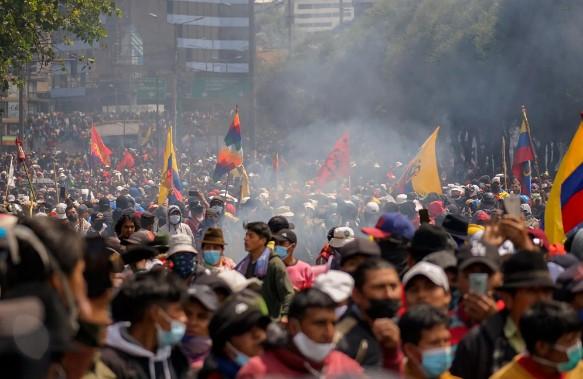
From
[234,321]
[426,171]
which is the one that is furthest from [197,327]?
A: [426,171]

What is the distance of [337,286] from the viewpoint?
5.47 m

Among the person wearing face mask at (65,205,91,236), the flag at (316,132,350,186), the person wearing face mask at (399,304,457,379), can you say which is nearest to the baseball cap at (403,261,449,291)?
the person wearing face mask at (399,304,457,379)

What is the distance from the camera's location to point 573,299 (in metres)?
6.02

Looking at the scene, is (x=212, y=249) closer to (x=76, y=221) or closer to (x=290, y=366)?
(x=290, y=366)

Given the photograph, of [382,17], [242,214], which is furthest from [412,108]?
[242,214]

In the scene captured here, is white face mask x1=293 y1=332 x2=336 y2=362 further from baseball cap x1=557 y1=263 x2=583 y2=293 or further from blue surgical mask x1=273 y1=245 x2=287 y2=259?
blue surgical mask x1=273 y1=245 x2=287 y2=259

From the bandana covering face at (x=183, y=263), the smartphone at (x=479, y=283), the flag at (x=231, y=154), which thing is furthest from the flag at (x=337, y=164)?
the smartphone at (x=479, y=283)

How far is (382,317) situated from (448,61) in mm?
42977

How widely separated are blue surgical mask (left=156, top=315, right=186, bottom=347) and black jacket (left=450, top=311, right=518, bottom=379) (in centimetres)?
109

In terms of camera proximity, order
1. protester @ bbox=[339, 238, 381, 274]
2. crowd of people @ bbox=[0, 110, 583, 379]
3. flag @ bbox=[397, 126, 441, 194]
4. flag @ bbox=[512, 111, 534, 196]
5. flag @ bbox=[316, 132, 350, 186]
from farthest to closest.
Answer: flag @ bbox=[316, 132, 350, 186] < flag @ bbox=[512, 111, 534, 196] < flag @ bbox=[397, 126, 441, 194] < protester @ bbox=[339, 238, 381, 274] < crowd of people @ bbox=[0, 110, 583, 379]

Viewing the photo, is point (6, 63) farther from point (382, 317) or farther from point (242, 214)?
point (382, 317)

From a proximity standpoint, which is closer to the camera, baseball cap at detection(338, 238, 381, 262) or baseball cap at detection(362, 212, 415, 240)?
baseball cap at detection(338, 238, 381, 262)

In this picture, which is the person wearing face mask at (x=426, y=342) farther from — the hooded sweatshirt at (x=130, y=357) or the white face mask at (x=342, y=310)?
the hooded sweatshirt at (x=130, y=357)

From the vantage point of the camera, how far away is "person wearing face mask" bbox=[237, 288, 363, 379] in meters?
4.69
